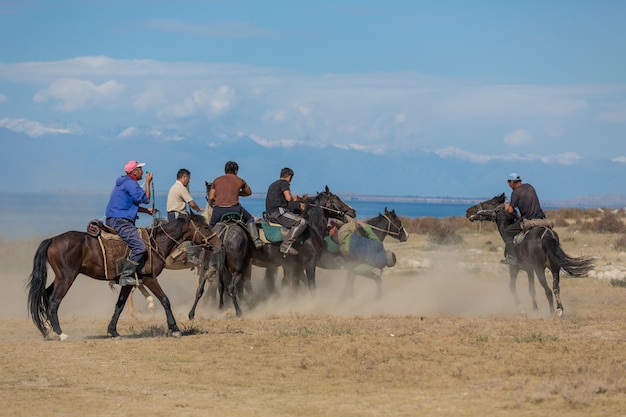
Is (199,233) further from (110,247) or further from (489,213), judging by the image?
(489,213)

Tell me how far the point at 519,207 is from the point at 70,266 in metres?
8.42

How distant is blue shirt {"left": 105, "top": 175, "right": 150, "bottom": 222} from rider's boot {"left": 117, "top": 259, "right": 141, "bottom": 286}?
676 millimetres

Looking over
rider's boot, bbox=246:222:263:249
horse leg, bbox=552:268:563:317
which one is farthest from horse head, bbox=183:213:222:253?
horse leg, bbox=552:268:563:317

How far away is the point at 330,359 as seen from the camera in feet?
46.4

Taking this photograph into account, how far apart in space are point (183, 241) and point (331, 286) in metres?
8.57

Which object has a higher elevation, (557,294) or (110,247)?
(110,247)

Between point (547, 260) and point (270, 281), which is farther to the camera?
point (270, 281)

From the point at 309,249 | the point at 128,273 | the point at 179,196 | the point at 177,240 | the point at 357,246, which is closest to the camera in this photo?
the point at 128,273

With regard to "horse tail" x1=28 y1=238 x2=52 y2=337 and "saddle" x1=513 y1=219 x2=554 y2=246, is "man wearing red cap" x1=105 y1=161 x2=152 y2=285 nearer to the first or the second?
"horse tail" x1=28 y1=238 x2=52 y2=337

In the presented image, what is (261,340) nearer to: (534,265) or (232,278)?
(232,278)

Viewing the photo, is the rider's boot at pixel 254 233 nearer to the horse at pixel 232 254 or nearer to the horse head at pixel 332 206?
the horse at pixel 232 254

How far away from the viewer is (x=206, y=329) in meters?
17.4

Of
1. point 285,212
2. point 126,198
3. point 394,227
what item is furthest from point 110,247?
point 394,227

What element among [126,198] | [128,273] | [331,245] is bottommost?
[128,273]
